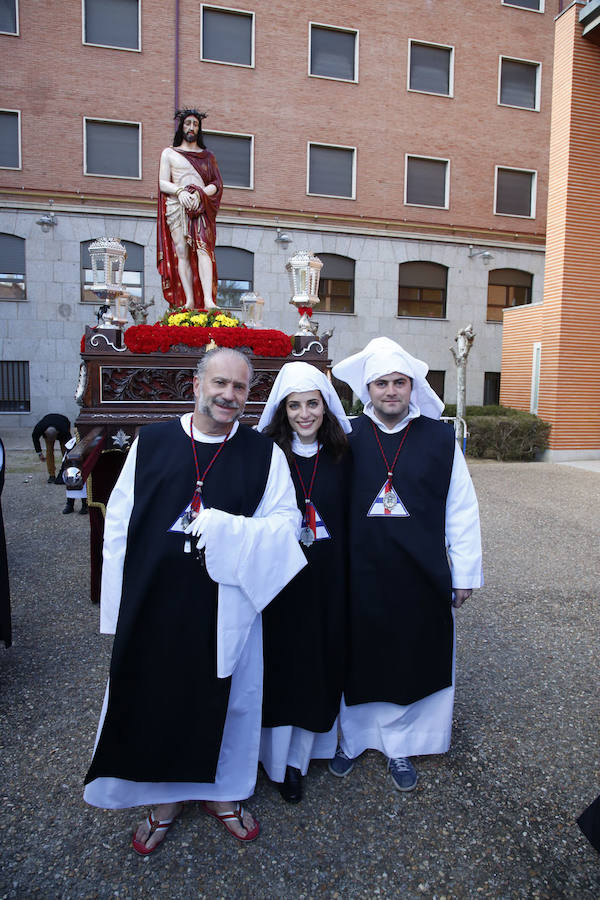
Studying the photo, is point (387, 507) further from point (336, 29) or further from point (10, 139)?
point (336, 29)

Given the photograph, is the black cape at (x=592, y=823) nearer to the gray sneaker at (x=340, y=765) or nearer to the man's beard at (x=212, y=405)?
the gray sneaker at (x=340, y=765)

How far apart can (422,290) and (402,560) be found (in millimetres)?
18337

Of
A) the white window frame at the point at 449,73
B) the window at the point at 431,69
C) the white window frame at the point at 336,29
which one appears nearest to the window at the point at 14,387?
the white window frame at the point at 336,29

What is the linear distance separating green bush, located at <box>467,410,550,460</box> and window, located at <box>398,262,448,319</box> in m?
6.51

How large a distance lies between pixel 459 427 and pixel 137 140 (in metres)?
12.5

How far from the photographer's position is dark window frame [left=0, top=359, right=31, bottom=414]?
56.6 ft

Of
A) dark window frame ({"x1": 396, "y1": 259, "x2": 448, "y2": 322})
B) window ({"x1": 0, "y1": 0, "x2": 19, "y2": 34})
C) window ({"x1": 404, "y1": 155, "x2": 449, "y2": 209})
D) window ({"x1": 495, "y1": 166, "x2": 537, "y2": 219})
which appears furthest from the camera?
window ({"x1": 495, "y1": 166, "x2": 537, "y2": 219})

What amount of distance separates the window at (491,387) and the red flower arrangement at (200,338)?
16.0m

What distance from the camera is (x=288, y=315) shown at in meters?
18.7

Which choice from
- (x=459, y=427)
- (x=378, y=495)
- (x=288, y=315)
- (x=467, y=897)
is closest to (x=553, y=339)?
(x=459, y=427)

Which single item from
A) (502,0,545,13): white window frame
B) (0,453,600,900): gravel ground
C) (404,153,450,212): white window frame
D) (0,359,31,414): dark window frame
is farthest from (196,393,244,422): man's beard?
(502,0,545,13): white window frame

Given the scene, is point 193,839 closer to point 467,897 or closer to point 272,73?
point 467,897

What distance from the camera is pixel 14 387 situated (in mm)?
17375

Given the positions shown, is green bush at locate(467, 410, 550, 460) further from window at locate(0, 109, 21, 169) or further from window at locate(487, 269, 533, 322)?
window at locate(0, 109, 21, 169)
